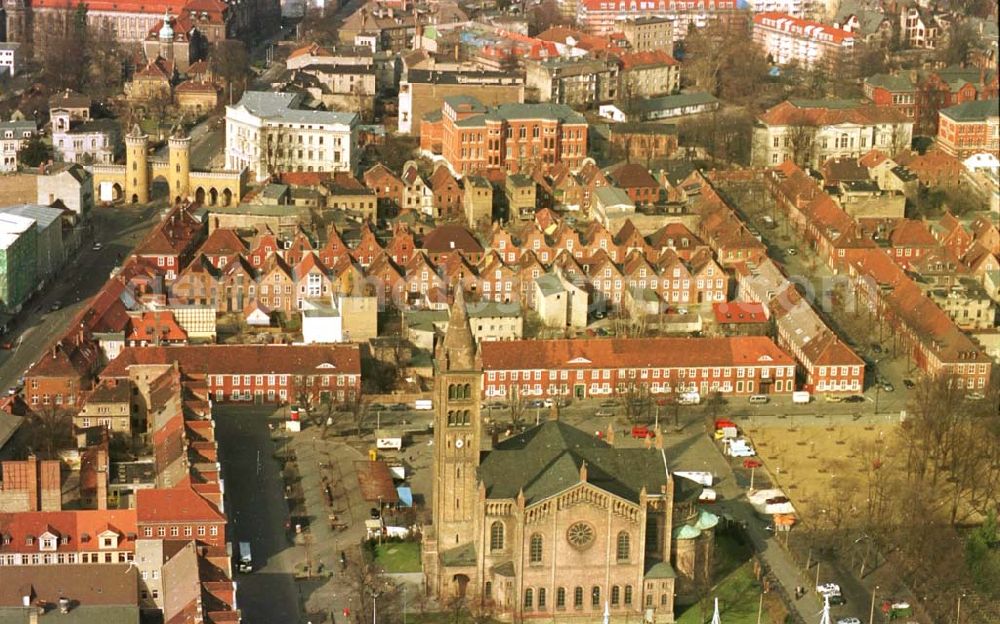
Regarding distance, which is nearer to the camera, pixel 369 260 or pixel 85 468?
pixel 85 468

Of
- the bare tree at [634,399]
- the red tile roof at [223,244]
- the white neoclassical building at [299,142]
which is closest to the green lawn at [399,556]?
the bare tree at [634,399]

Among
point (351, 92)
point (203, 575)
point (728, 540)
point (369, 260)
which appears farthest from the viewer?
point (351, 92)

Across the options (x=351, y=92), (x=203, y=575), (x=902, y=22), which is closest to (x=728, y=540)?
(x=203, y=575)

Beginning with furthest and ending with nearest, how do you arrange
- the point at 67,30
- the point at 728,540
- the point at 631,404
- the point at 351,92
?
the point at 67,30
the point at 351,92
the point at 631,404
the point at 728,540

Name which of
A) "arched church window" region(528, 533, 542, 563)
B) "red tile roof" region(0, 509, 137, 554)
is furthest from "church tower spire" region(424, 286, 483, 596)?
"red tile roof" region(0, 509, 137, 554)

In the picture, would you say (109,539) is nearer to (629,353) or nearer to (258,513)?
(258,513)

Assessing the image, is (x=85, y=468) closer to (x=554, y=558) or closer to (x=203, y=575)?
(x=203, y=575)

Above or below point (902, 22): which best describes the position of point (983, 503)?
below
